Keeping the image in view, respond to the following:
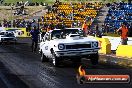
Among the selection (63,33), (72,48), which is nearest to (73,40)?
(72,48)

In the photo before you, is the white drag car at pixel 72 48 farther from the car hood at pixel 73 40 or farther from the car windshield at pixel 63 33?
the car windshield at pixel 63 33

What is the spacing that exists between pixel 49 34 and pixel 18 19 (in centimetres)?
4847

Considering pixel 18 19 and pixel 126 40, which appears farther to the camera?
pixel 18 19

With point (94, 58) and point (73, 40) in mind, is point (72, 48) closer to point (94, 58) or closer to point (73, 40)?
point (73, 40)

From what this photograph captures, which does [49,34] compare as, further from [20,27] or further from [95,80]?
[20,27]

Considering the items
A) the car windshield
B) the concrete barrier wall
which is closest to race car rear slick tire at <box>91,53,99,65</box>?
the car windshield

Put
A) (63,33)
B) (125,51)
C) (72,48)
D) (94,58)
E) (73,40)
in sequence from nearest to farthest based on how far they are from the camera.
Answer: (72,48) < (73,40) < (94,58) < (63,33) < (125,51)

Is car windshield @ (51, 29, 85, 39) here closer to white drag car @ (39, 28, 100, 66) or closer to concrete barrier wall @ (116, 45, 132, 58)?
white drag car @ (39, 28, 100, 66)

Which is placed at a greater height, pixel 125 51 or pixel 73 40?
pixel 73 40

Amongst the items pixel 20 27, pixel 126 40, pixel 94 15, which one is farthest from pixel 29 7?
pixel 126 40

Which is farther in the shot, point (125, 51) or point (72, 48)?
point (125, 51)

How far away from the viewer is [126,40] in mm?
26344

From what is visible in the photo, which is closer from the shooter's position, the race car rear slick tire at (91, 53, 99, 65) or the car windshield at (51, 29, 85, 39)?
the race car rear slick tire at (91, 53, 99, 65)

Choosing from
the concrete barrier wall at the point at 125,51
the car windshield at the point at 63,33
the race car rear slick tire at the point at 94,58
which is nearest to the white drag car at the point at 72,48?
the race car rear slick tire at the point at 94,58
